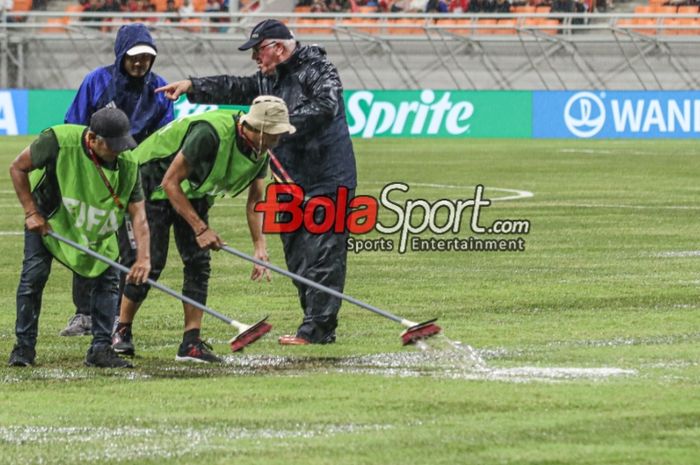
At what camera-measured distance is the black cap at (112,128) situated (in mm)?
8477

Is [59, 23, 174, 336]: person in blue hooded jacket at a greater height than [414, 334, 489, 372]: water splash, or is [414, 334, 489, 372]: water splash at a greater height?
[59, 23, 174, 336]: person in blue hooded jacket

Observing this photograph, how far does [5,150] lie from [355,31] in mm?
11088

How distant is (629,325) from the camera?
10453 millimetres

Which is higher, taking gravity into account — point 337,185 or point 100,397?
point 337,185

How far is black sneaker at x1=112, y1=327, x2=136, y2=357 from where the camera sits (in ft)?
31.3

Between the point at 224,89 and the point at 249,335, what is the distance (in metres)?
2.29

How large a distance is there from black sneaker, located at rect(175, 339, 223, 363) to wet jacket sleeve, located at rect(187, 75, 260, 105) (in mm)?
2012

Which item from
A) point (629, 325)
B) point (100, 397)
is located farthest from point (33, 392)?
point (629, 325)

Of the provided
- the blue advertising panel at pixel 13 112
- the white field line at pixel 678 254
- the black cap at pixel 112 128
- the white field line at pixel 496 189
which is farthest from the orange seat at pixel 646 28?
the black cap at pixel 112 128

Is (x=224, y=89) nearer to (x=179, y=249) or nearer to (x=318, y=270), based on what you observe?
(x=318, y=270)

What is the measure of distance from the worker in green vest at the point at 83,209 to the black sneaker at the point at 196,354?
0.40 meters

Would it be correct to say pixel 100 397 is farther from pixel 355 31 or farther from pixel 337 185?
pixel 355 31

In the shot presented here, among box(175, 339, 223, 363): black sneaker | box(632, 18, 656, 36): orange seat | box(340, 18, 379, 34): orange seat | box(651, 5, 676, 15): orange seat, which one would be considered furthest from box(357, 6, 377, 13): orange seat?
box(175, 339, 223, 363): black sneaker

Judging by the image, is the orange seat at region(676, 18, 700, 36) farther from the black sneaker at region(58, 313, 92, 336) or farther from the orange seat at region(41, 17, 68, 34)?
the black sneaker at region(58, 313, 92, 336)
